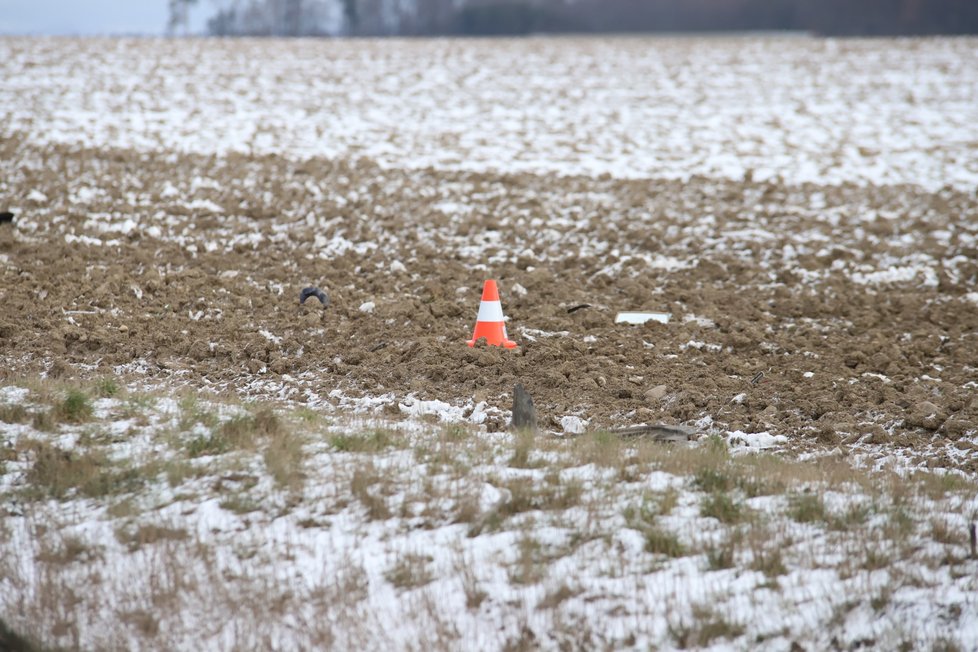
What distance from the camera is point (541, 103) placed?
2341 cm

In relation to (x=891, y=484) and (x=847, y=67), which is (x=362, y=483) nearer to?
(x=891, y=484)

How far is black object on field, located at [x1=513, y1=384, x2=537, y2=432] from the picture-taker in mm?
6793

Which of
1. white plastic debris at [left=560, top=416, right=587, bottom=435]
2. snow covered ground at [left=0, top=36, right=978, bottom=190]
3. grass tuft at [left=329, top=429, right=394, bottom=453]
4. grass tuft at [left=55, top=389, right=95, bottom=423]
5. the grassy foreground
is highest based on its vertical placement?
snow covered ground at [left=0, top=36, right=978, bottom=190]

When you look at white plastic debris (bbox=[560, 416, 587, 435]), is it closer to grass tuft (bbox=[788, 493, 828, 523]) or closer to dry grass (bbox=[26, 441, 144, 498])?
grass tuft (bbox=[788, 493, 828, 523])

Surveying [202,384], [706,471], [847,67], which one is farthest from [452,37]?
[706,471]

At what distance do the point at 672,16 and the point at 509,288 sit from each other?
17.2m

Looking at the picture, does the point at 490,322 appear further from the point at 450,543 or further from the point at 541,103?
the point at 541,103

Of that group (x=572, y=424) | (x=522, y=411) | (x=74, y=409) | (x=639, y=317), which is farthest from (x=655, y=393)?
(x=74, y=409)

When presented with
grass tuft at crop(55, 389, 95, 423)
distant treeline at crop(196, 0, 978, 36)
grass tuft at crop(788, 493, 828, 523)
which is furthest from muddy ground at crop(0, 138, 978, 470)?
distant treeline at crop(196, 0, 978, 36)

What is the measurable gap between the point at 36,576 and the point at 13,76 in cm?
2244

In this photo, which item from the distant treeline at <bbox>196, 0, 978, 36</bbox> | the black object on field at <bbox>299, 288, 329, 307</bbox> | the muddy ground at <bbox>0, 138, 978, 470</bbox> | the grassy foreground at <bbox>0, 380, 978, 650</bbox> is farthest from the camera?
the distant treeline at <bbox>196, 0, 978, 36</bbox>

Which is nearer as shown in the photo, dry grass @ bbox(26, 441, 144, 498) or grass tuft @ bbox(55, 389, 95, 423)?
dry grass @ bbox(26, 441, 144, 498)

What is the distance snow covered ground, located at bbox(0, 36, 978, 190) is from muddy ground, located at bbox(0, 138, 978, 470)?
1843 mm

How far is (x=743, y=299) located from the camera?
1067cm
